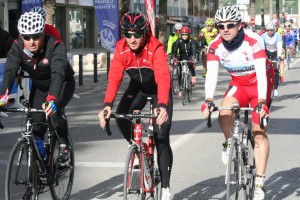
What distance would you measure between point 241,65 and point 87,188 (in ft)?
7.29

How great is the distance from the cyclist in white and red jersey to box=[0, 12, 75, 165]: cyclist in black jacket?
1295 millimetres

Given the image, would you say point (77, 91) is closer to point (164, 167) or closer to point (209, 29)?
point (209, 29)

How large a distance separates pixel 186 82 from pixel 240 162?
11.1m

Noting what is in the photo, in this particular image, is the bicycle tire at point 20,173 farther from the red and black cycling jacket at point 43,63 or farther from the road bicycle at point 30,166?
the red and black cycling jacket at point 43,63

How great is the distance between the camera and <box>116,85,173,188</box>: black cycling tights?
6105 millimetres

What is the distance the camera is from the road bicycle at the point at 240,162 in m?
5.80

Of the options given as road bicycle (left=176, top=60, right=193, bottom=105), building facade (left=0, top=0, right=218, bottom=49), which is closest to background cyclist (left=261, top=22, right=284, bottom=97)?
road bicycle (left=176, top=60, right=193, bottom=105)

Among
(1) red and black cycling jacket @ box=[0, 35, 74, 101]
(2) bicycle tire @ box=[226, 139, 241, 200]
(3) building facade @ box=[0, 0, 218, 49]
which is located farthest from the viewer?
(3) building facade @ box=[0, 0, 218, 49]

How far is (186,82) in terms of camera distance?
17047mm

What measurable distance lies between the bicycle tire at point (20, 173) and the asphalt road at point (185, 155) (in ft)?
4.05

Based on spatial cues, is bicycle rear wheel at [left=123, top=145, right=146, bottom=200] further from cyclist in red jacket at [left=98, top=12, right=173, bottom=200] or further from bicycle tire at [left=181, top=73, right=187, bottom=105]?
bicycle tire at [left=181, top=73, right=187, bottom=105]

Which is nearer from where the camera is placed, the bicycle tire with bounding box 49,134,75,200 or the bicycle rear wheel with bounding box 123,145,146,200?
the bicycle rear wheel with bounding box 123,145,146,200

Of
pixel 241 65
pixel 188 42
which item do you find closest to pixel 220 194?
pixel 241 65

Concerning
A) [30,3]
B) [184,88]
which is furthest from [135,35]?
[30,3]
